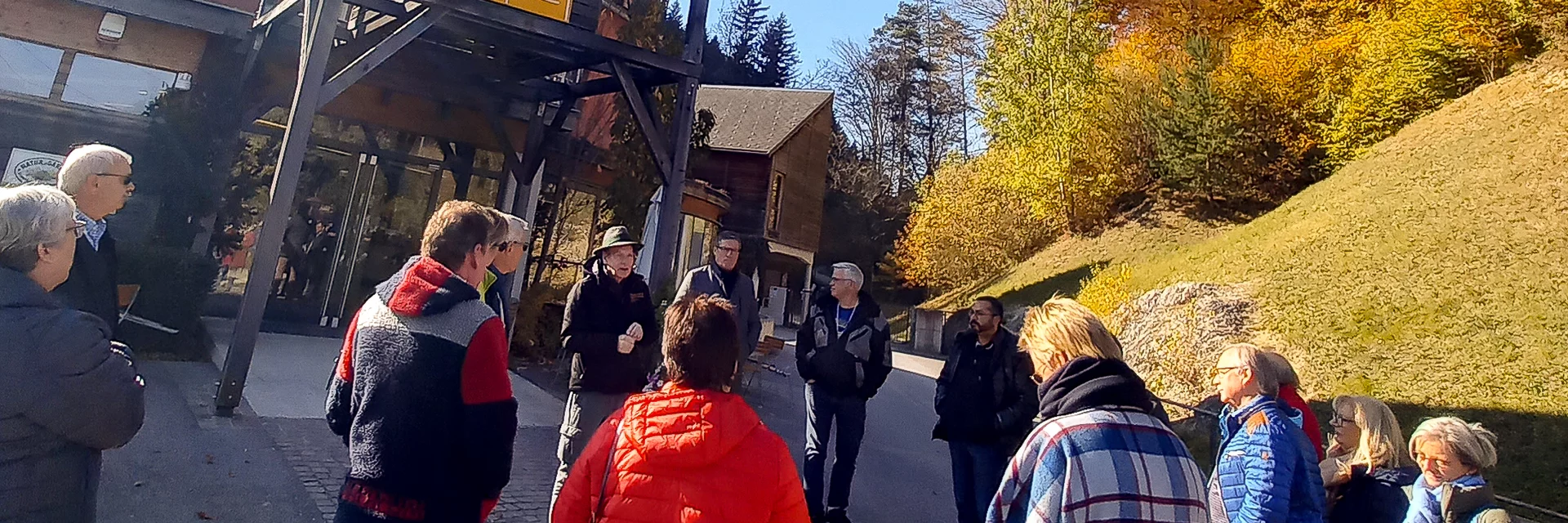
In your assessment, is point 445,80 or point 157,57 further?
point 445,80

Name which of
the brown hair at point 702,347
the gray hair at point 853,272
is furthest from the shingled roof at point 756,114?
the brown hair at point 702,347

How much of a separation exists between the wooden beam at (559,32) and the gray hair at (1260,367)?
216 inches

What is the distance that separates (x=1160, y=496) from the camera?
6.71ft

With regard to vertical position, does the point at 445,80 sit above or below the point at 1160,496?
above

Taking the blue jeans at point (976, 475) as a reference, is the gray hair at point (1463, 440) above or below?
above

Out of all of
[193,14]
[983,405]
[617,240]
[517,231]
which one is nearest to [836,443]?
[983,405]

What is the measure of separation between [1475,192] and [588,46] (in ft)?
44.9

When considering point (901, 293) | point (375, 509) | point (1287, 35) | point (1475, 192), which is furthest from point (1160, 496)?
point (901, 293)

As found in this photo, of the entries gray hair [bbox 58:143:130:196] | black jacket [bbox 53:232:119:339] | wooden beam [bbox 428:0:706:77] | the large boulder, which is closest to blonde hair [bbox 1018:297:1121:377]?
black jacket [bbox 53:232:119:339]

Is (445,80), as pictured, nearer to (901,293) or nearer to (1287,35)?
(1287,35)

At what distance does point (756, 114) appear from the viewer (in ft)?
90.1

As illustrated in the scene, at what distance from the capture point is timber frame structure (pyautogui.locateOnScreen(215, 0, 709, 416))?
19.2 ft

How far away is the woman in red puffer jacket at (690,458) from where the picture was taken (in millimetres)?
2014

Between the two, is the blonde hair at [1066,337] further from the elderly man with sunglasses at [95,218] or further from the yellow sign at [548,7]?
the yellow sign at [548,7]
